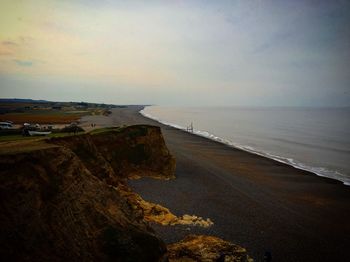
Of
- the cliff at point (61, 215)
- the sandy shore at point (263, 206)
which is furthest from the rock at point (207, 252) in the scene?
the sandy shore at point (263, 206)

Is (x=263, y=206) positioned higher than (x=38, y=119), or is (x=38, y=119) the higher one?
(x=38, y=119)

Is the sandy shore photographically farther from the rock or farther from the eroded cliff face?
the eroded cliff face

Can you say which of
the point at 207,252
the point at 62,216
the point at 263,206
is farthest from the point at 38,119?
the point at 62,216

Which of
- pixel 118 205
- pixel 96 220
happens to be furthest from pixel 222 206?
pixel 96 220

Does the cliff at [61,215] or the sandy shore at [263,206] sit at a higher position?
the cliff at [61,215]

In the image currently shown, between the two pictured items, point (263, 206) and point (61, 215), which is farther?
point (263, 206)

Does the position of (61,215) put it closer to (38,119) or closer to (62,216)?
(62,216)

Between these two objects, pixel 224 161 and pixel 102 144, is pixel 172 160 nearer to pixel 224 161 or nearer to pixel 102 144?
pixel 102 144

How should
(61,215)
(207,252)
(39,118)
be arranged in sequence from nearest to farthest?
1. (61,215)
2. (207,252)
3. (39,118)

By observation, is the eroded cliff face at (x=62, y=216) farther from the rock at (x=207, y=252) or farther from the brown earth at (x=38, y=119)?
the brown earth at (x=38, y=119)

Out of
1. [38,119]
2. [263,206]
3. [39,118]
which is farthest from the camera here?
[39,118]
